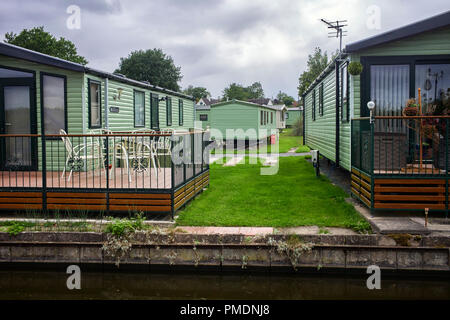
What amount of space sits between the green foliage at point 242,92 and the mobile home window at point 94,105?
51632 mm

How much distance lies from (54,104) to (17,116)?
816mm

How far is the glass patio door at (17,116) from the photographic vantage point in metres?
8.91

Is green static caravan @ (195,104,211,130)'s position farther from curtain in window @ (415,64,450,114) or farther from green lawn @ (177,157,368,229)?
curtain in window @ (415,64,450,114)

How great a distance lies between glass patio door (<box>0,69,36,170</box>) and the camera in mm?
8914

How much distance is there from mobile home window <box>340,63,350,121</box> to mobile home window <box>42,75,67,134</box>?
5575mm

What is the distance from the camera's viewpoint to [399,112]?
7.60 metres

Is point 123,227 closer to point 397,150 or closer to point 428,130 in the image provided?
point 397,150

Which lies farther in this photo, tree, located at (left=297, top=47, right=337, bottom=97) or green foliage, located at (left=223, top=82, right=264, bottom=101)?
green foliage, located at (left=223, top=82, right=264, bottom=101)

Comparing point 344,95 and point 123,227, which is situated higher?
point 344,95

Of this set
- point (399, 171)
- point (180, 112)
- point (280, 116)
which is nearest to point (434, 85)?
point (399, 171)

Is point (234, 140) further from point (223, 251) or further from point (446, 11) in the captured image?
point (223, 251)

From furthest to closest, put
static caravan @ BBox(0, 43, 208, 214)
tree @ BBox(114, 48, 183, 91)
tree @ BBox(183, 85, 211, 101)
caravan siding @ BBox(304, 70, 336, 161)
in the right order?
tree @ BBox(183, 85, 211, 101), tree @ BBox(114, 48, 183, 91), caravan siding @ BBox(304, 70, 336, 161), static caravan @ BBox(0, 43, 208, 214)

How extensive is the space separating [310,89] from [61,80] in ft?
29.4

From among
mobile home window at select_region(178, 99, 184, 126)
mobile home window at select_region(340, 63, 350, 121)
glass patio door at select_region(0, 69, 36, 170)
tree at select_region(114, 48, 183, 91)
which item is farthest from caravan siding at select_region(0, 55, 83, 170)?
tree at select_region(114, 48, 183, 91)
